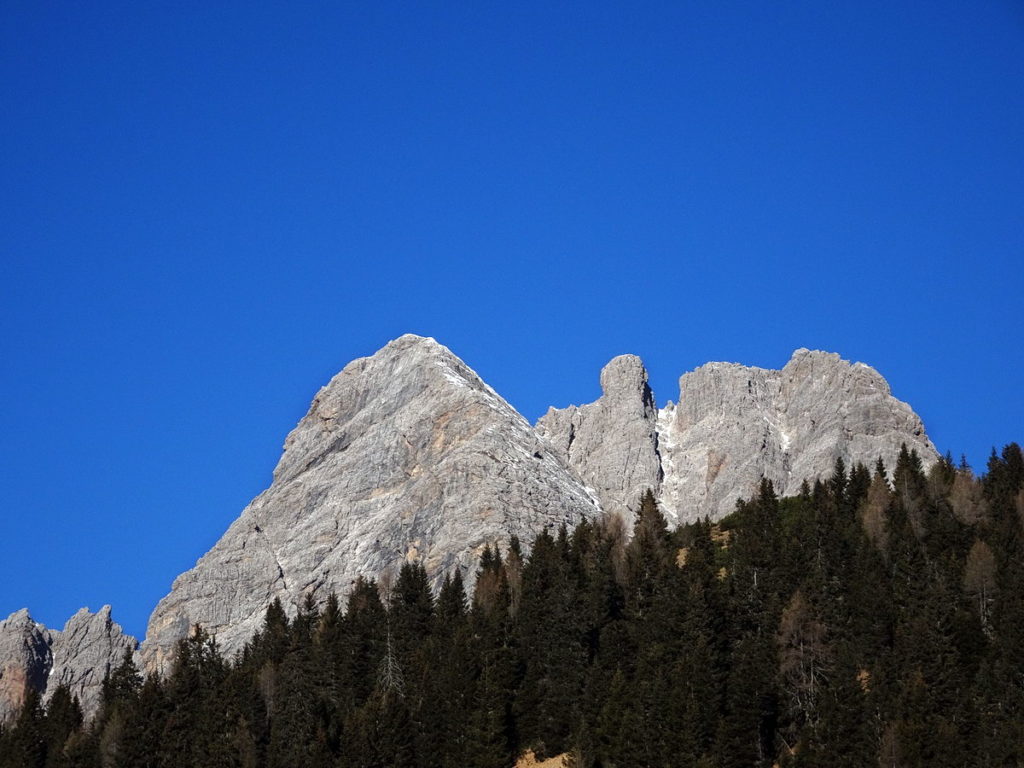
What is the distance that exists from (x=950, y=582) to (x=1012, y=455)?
3666cm

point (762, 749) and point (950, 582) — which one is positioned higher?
point (950, 582)

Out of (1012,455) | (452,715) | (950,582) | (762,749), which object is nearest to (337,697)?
(452,715)

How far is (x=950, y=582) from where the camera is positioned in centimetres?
11456

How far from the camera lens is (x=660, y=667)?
107938 mm

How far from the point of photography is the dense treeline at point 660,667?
10062cm

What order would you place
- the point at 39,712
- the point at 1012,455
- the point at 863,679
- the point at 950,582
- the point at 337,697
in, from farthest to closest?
1. the point at 1012,455
2. the point at 39,712
3. the point at 337,697
4. the point at 950,582
5. the point at 863,679

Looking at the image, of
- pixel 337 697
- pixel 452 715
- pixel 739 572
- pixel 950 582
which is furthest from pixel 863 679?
pixel 337 697

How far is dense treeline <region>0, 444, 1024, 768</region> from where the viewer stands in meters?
101

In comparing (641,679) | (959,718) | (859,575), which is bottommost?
(959,718)

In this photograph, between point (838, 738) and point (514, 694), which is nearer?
point (838, 738)

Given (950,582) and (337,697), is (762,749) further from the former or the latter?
(337,697)

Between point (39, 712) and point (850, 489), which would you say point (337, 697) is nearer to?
point (39, 712)

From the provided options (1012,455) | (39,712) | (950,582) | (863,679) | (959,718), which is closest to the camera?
(959,718)

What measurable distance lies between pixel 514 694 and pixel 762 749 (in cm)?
1902
